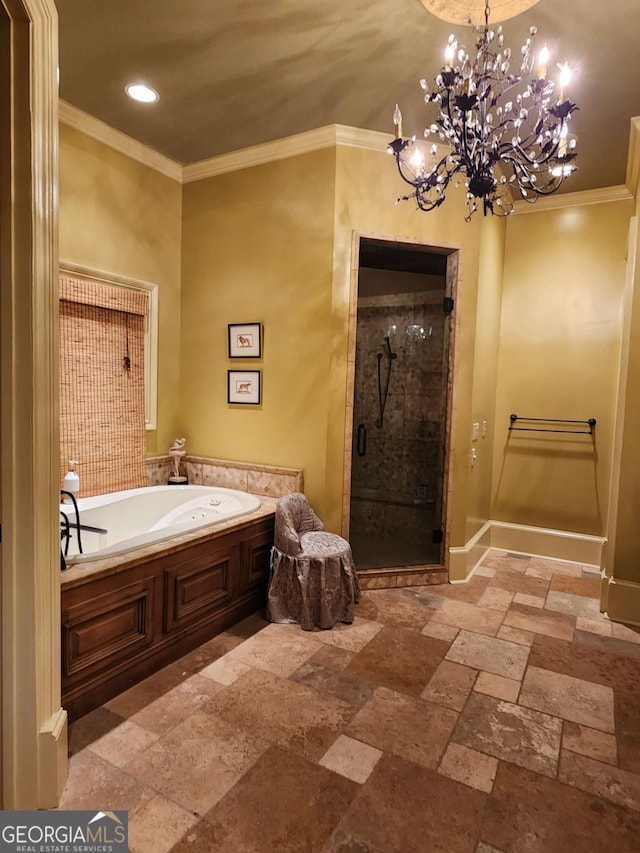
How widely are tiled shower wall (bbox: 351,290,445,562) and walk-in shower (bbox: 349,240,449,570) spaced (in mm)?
10

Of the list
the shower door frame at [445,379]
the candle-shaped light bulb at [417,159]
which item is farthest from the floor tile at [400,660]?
the candle-shaped light bulb at [417,159]

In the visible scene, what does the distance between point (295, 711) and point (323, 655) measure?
1.57 ft

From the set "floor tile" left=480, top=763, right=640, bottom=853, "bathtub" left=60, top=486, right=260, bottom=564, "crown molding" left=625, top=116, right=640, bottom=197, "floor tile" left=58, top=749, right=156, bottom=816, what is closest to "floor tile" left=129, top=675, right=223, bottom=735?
"floor tile" left=58, top=749, right=156, bottom=816

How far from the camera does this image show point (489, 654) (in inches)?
106

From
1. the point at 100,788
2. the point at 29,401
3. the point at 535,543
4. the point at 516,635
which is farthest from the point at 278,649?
the point at 535,543

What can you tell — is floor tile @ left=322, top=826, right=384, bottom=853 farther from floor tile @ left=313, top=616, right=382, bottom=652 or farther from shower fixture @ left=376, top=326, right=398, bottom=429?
shower fixture @ left=376, top=326, right=398, bottom=429

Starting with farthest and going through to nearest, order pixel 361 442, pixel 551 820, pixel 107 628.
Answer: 1. pixel 361 442
2. pixel 107 628
3. pixel 551 820

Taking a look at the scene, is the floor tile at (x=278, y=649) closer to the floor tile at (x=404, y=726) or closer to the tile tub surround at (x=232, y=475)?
the floor tile at (x=404, y=726)

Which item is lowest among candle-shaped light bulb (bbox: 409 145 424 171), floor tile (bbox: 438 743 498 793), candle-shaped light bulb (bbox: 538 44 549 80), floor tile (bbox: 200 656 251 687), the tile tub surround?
floor tile (bbox: 200 656 251 687)

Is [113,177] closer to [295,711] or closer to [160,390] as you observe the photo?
[160,390]

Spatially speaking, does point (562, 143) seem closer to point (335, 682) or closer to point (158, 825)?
point (335, 682)

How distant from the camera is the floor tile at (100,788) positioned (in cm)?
163

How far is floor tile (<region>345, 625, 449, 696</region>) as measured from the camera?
2395 mm

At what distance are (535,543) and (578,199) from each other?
9.82ft
